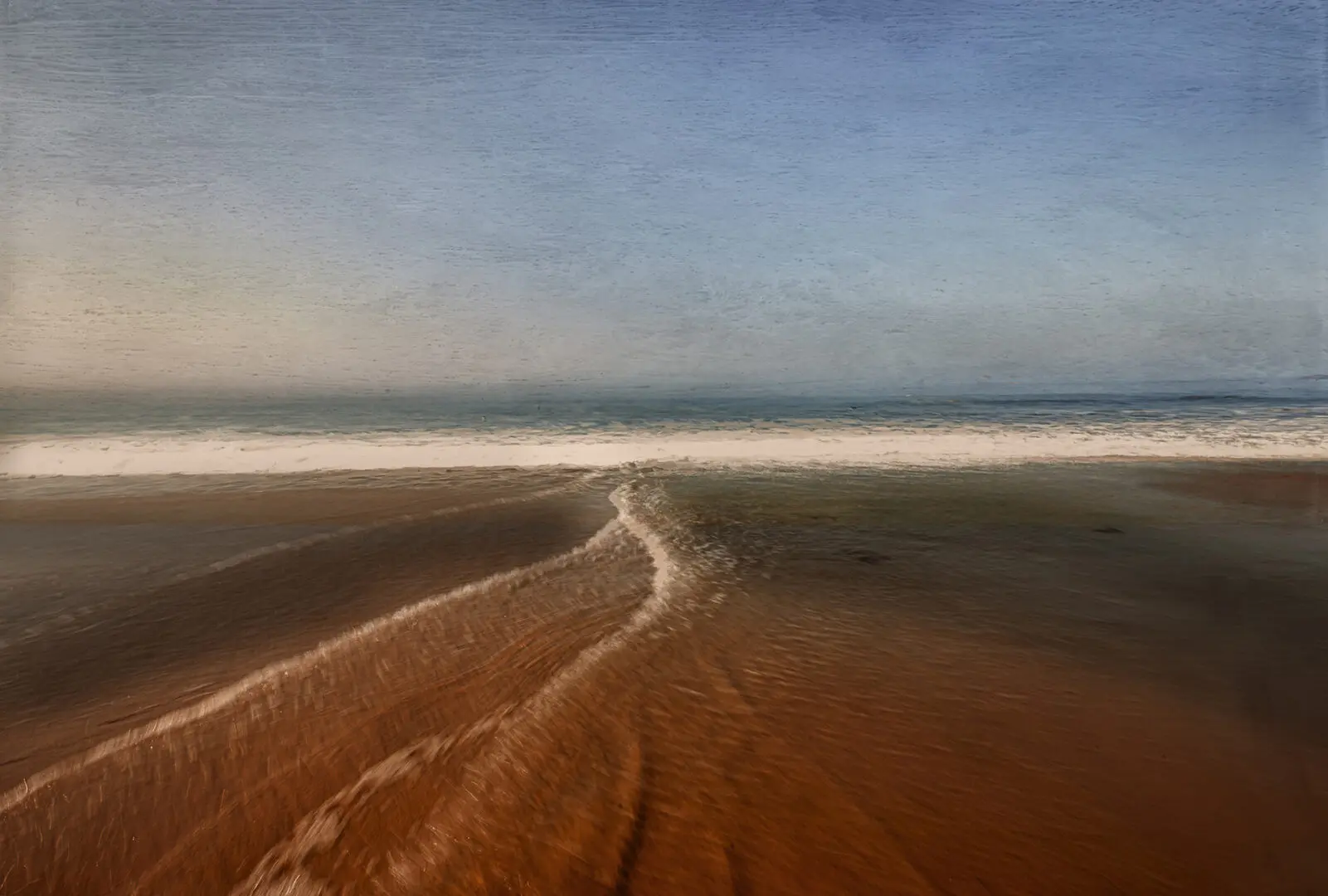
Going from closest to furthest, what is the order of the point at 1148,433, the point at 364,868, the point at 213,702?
the point at 364,868
the point at 213,702
the point at 1148,433

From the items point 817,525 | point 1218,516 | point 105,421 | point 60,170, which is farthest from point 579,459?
point 105,421

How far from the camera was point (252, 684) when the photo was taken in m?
1.60

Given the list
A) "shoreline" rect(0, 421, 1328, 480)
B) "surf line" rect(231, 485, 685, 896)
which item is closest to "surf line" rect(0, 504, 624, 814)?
"surf line" rect(231, 485, 685, 896)

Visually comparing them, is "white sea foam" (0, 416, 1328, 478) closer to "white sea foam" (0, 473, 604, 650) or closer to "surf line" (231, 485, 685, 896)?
"white sea foam" (0, 473, 604, 650)

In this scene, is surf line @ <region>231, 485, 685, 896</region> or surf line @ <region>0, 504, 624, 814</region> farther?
surf line @ <region>0, 504, 624, 814</region>

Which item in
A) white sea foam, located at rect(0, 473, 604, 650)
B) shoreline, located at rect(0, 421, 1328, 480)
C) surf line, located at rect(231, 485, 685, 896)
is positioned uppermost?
shoreline, located at rect(0, 421, 1328, 480)

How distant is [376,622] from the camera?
1.96 metres

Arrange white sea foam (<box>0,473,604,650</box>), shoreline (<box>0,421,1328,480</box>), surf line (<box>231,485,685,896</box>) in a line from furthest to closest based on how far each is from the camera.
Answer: shoreline (<box>0,421,1328,480</box>) < white sea foam (<box>0,473,604,650</box>) < surf line (<box>231,485,685,896</box>)

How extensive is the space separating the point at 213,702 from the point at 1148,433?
687cm

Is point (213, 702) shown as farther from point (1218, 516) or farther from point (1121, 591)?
point (1218, 516)

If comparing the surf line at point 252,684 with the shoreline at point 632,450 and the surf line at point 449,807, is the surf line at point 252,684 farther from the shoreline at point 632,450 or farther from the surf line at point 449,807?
the shoreline at point 632,450

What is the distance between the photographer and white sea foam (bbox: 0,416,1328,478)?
4.74 meters

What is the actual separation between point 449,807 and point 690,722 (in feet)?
1.50

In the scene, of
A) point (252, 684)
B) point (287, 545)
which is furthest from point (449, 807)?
point (287, 545)
